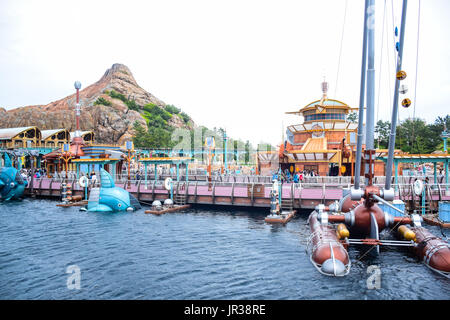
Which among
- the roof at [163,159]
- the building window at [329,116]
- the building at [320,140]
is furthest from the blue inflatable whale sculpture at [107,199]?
the building window at [329,116]

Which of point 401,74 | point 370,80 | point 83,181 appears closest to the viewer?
point 401,74

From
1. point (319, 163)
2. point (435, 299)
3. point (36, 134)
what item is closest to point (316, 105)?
point (319, 163)

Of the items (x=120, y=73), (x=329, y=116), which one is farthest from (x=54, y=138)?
(x=120, y=73)

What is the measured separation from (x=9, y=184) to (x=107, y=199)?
616 inches

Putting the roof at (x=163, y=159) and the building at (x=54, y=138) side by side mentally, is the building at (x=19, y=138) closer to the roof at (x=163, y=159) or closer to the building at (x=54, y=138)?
the building at (x=54, y=138)

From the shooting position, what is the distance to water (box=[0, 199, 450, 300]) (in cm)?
1266

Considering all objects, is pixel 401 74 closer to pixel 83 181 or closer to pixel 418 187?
pixel 418 187

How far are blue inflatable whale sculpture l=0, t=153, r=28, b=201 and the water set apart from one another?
13851mm

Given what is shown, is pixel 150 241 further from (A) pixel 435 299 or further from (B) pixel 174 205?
(A) pixel 435 299

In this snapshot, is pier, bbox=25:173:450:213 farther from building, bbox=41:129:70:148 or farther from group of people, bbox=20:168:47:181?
building, bbox=41:129:70:148

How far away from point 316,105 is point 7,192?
126ft

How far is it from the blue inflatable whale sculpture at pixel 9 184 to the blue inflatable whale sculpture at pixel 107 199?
13664mm

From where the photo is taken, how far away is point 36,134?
73.9m

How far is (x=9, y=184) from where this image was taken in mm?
36750
